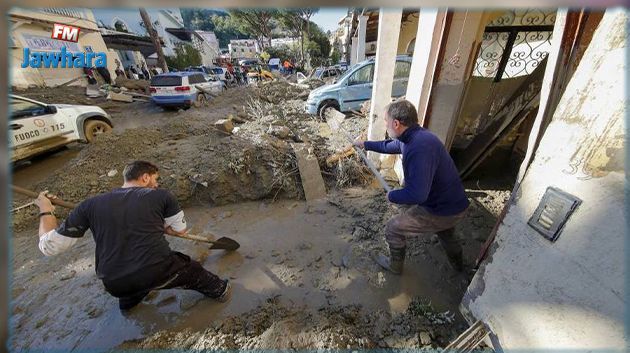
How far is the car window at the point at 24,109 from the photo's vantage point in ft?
16.2

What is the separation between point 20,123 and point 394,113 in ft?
22.7

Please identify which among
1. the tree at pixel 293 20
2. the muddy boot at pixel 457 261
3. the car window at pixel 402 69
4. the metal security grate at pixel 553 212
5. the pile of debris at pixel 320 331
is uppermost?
the tree at pixel 293 20

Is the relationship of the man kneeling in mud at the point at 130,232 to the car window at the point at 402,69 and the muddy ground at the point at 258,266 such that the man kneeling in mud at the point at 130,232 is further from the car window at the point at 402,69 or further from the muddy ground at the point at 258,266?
the car window at the point at 402,69

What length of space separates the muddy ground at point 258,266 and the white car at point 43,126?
2.26 feet

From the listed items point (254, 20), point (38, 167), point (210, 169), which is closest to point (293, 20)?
point (254, 20)

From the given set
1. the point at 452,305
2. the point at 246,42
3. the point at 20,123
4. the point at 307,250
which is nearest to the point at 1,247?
the point at 307,250

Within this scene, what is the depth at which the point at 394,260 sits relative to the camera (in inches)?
104

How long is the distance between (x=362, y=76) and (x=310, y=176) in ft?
15.9

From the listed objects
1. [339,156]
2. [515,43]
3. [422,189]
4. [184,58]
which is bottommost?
[339,156]

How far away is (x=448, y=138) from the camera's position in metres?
3.83

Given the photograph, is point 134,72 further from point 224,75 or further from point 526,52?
point 526,52

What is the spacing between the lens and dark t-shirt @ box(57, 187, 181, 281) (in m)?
1.96

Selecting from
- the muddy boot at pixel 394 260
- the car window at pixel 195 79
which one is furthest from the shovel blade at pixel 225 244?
the car window at pixel 195 79

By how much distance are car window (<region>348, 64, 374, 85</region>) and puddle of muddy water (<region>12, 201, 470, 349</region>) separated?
18.3 feet
